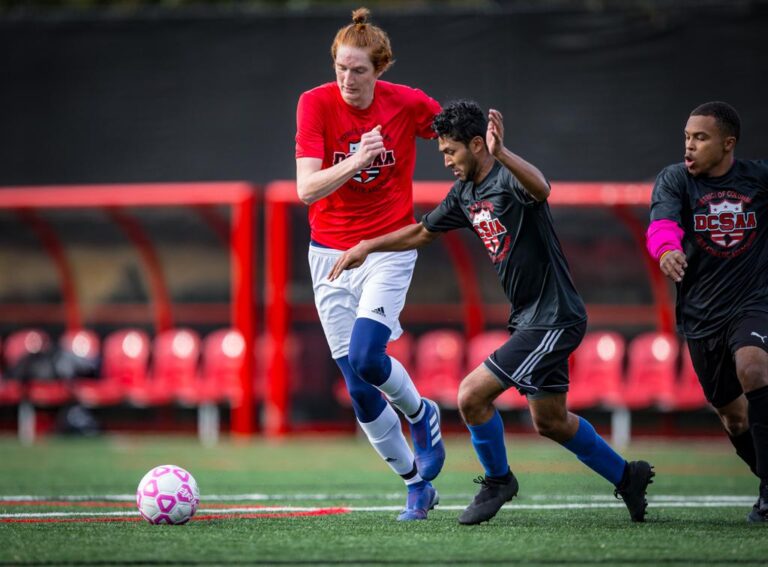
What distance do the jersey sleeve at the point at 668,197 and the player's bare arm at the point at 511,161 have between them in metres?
0.70

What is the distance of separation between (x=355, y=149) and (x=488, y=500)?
75.8 inches

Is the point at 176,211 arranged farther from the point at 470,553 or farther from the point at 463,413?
the point at 470,553

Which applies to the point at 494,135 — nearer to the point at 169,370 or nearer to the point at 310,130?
the point at 310,130

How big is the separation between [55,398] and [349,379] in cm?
939

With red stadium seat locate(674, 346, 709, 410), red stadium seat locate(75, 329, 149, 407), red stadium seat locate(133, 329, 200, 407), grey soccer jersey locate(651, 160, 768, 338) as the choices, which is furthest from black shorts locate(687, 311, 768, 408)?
red stadium seat locate(75, 329, 149, 407)

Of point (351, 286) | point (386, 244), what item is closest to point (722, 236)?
point (386, 244)

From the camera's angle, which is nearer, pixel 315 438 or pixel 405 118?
pixel 405 118

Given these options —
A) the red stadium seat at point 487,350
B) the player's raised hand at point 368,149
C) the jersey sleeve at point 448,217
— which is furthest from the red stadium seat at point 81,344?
the player's raised hand at point 368,149

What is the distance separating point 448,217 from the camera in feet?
20.3

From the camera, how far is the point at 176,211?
52.3ft

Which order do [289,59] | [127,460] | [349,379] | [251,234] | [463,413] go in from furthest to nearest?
[289,59] < [251,234] < [127,460] < [349,379] < [463,413]

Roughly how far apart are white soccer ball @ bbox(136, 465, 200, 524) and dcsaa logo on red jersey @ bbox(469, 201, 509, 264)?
1846 millimetres

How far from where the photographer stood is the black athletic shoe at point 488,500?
5.84m

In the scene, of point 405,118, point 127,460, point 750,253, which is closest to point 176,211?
point 127,460
